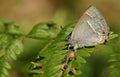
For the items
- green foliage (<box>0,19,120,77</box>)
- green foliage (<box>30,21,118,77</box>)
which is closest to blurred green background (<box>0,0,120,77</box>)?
green foliage (<box>0,19,120,77</box>)

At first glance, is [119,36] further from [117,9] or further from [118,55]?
[117,9]

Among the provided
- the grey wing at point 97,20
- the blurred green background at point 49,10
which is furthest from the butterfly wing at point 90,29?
the blurred green background at point 49,10

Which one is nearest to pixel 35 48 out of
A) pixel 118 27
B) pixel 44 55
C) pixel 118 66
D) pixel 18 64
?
pixel 18 64

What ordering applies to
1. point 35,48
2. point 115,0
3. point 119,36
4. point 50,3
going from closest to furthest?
1. point 119,36
2. point 35,48
3. point 115,0
4. point 50,3

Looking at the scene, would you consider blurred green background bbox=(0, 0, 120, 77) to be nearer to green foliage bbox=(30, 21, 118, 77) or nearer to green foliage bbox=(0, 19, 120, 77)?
green foliage bbox=(0, 19, 120, 77)

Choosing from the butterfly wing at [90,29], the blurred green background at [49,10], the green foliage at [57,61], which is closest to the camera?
the green foliage at [57,61]

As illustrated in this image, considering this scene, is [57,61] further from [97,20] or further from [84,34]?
[97,20]

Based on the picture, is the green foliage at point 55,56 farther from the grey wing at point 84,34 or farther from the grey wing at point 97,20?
the grey wing at point 97,20

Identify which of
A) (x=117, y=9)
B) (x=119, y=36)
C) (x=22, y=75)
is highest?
(x=117, y=9)
